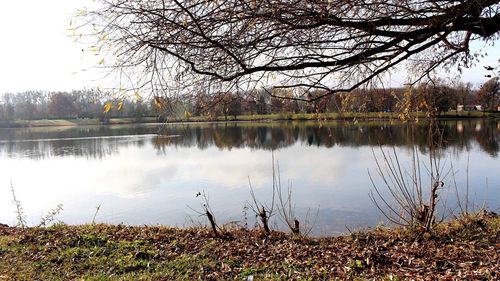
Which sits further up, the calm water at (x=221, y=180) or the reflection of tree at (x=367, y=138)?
the reflection of tree at (x=367, y=138)

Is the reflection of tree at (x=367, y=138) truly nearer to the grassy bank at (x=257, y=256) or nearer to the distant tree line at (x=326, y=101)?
the distant tree line at (x=326, y=101)

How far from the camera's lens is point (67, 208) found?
14.5 metres

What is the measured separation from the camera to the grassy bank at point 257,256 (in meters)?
4.51

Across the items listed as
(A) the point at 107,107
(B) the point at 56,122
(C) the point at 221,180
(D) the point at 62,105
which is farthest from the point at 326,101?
(D) the point at 62,105

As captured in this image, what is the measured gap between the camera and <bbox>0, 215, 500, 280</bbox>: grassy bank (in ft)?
14.8

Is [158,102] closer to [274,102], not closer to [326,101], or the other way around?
[274,102]

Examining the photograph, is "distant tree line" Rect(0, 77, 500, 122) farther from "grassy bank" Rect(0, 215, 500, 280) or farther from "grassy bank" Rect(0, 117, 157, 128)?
"grassy bank" Rect(0, 117, 157, 128)

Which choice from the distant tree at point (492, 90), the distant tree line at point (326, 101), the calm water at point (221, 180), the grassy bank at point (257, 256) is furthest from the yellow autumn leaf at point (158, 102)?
the distant tree at point (492, 90)

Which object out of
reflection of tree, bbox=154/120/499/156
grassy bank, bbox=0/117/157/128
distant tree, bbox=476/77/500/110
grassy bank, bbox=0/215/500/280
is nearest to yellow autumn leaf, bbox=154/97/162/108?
grassy bank, bbox=0/215/500/280

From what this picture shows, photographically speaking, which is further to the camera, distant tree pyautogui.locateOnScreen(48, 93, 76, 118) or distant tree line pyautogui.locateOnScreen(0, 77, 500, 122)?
distant tree pyautogui.locateOnScreen(48, 93, 76, 118)

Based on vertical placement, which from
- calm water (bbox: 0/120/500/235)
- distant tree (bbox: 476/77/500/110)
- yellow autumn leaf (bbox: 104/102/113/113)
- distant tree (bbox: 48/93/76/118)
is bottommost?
calm water (bbox: 0/120/500/235)

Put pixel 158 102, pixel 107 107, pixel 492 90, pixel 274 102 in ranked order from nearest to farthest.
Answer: pixel 107 107, pixel 158 102, pixel 274 102, pixel 492 90

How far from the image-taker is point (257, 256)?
5.49 meters

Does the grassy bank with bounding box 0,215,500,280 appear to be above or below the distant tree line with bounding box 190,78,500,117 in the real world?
below
